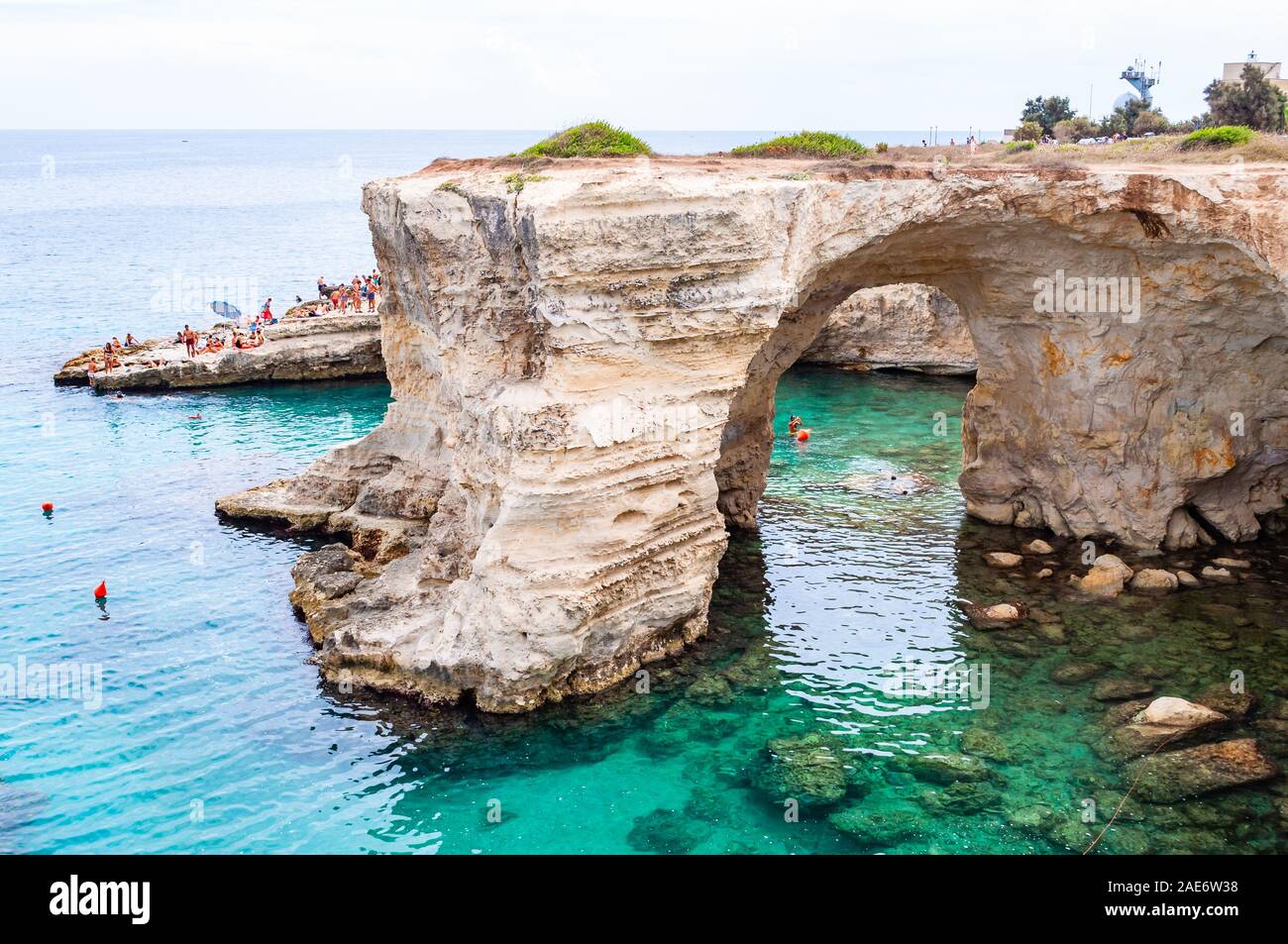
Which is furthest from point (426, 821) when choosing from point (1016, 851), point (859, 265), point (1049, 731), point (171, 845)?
point (859, 265)

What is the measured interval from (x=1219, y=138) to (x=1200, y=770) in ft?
49.5

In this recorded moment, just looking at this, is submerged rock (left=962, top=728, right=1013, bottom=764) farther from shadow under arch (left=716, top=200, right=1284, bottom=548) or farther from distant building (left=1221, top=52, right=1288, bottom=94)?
distant building (left=1221, top=52, right=1288, bottom=94)

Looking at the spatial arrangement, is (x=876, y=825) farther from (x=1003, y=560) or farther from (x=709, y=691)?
(x=1003, y=560)

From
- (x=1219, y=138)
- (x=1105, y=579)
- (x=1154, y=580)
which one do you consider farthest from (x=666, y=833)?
(x=1219, y=138)

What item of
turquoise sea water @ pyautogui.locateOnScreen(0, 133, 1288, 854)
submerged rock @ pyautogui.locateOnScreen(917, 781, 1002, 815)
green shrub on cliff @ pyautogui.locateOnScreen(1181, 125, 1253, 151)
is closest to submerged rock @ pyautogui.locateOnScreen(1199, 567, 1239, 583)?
turquoise sea water @ pyautogui.locateOnScreen(0, 133, 1288, 854)

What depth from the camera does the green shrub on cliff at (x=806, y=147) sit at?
88.2 feet

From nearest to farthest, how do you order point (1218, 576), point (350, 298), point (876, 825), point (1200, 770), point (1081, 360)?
point (876, 825) < point (1200, 770) < point (1218, 576) < point (1081, 360) < point (350, 298)

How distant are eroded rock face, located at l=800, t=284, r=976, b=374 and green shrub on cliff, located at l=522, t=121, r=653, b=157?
72.9 feet

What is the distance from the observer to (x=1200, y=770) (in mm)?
17859

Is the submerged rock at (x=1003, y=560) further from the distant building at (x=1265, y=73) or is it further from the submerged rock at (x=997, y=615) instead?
the distant building at (x=1265, y=73)

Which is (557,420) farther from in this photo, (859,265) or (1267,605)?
(1267,605)

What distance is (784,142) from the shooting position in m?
27.3

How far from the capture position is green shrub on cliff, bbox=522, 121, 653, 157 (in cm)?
2559
